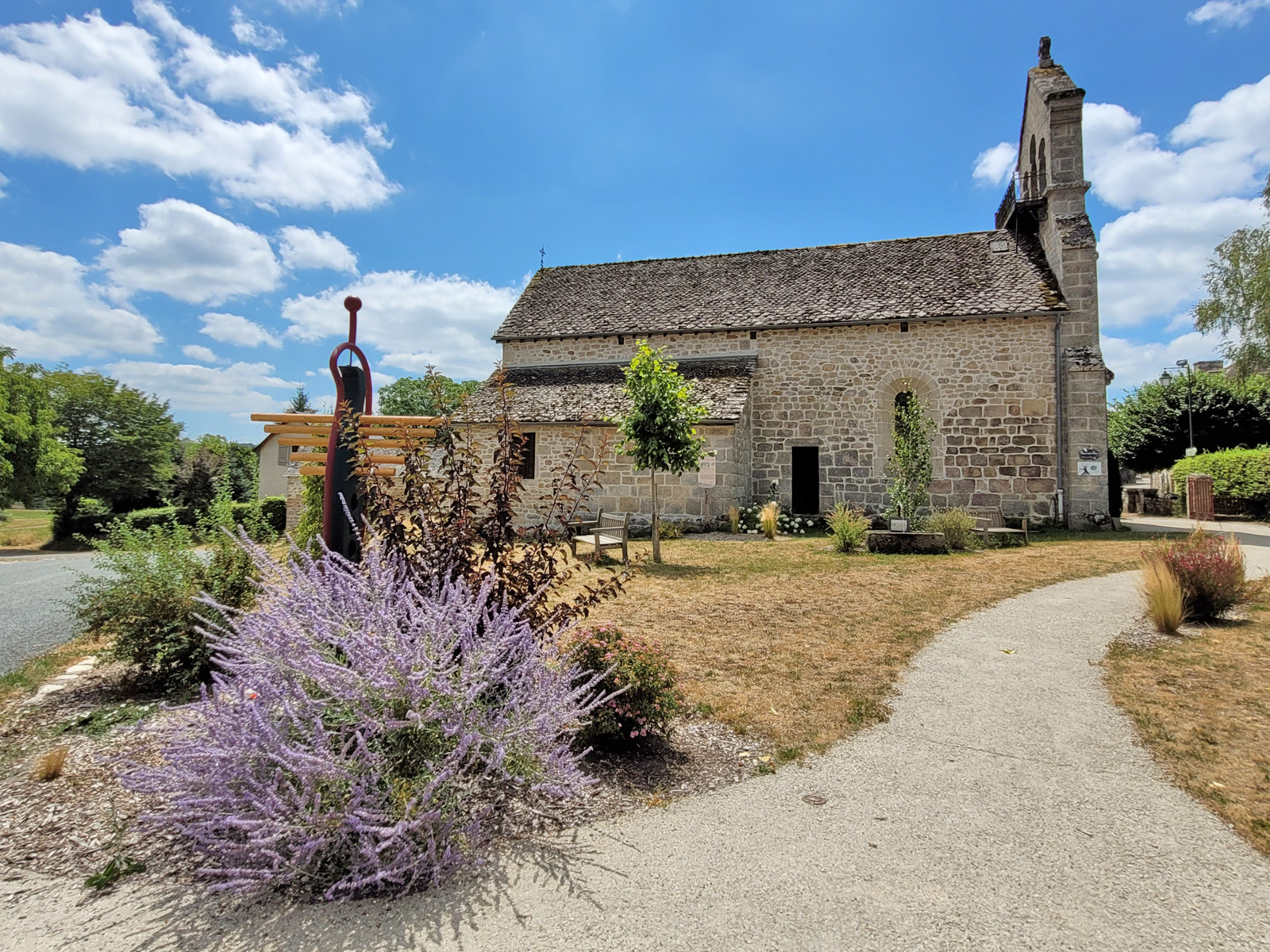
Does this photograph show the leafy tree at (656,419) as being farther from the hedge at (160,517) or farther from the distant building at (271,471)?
the distant building at (271,471)

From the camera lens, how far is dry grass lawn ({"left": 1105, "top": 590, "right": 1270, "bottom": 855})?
316 centimetres

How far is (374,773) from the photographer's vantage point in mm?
2451

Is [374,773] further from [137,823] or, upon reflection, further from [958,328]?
[958,328]

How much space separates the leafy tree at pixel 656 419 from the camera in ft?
38.7

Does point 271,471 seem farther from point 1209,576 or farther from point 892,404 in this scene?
point 1209,576

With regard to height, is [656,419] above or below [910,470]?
above

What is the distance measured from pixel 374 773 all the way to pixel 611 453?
44.7 feet

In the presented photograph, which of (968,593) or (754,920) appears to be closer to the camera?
(754,920)

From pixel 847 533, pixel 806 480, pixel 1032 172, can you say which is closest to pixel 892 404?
pixel 806 480

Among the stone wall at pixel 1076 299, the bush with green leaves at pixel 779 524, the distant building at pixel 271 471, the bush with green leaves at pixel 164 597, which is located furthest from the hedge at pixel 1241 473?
the distant building at pixel 271 471

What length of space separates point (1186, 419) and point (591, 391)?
2701 centimetres

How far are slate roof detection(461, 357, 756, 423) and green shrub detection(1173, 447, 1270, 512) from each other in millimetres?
14311

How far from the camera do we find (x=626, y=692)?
3.64m

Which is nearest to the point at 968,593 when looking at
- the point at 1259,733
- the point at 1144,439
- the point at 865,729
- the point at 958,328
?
the point at 1259,733
